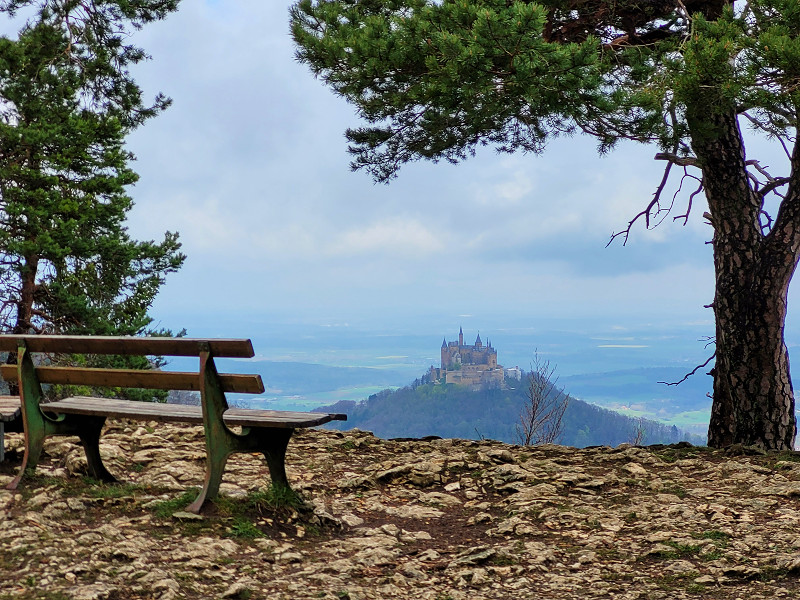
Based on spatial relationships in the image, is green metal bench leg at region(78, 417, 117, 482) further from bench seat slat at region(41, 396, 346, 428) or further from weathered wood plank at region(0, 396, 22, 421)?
weathered wood plank at region(0, 396, 22, 421)

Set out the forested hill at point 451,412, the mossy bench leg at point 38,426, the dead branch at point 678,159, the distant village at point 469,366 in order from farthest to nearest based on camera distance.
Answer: the distant village at point 469,366
the forested hill at point 451,412
the dead branch at point 678,159
the mossy bench leg at point 38,426

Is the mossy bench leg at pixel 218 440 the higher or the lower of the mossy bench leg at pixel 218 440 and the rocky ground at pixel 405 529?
the higher

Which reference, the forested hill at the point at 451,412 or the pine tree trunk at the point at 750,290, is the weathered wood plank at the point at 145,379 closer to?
the pine tree trunk at the point at 750,290

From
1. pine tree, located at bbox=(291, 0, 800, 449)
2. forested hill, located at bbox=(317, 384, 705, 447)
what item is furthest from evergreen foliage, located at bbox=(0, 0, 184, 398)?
forested hill, located at bbox=(317, 384, 705, 447)

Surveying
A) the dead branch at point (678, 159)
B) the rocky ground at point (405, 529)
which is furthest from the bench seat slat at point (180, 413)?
the dead branch at point (678, 159)

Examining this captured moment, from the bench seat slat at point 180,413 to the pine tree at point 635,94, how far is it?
283 cm

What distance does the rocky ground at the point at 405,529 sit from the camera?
399 centimetres

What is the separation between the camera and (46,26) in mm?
11680

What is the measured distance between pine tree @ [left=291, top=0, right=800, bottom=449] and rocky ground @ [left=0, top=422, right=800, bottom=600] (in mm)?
1384

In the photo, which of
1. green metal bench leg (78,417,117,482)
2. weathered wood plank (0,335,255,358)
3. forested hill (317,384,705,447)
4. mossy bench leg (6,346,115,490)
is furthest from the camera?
forested hill (317,384,705,447)

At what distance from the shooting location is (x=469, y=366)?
72.9 metres

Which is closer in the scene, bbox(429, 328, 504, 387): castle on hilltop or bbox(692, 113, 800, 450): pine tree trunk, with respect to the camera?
bbox(692, 113, 800, 450): pine tree trunk

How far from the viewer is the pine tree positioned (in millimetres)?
5656

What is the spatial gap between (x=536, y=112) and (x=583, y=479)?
3.11m
